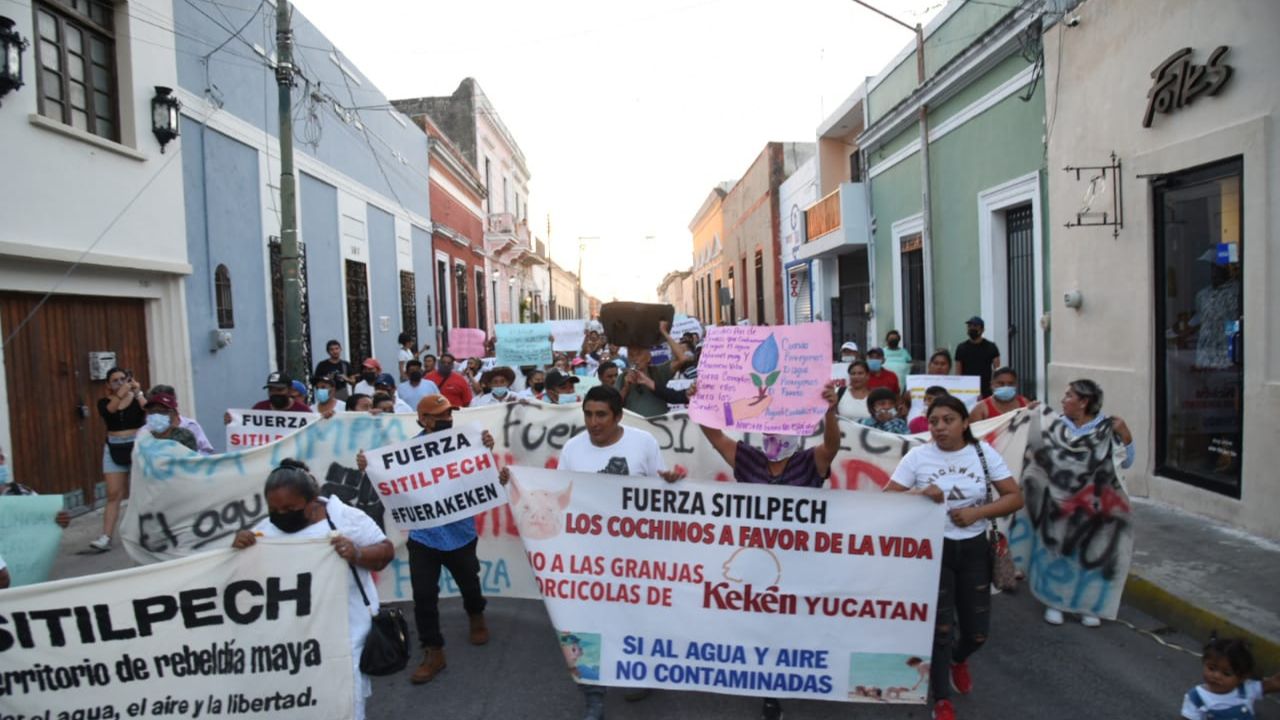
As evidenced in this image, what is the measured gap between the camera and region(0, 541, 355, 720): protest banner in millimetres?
3498

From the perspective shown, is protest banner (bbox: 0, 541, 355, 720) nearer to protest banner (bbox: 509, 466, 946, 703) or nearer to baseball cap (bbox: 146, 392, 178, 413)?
protest banner (bbox: 509, 466, 946, 703)

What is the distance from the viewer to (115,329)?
9820mm

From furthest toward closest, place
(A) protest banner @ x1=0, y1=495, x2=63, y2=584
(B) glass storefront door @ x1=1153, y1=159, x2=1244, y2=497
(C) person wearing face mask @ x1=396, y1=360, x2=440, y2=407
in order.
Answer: (C) person wearing face mask @ x1=396, y1=360, x2=440, y2=407, (B) glass storefront door @ x1=1153, y1=159, x2=1244, y2=497, (A) protest banner @ x1=0, y1=495, x2=63, y2=584

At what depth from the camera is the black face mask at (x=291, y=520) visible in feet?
11.8

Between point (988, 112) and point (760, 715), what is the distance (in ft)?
34.3

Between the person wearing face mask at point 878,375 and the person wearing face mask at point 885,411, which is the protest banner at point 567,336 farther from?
the person wearing face mask at point 885,411

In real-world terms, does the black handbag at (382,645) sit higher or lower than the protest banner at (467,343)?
lower

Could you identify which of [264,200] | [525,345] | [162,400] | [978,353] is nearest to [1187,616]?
[978,353]

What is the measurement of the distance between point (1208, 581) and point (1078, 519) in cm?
112

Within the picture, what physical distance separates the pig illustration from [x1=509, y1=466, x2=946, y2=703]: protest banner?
0.40ft

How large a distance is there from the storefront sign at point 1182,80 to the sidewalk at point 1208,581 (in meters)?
3.56

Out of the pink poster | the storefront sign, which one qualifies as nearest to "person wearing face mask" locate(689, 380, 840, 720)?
the pink poster

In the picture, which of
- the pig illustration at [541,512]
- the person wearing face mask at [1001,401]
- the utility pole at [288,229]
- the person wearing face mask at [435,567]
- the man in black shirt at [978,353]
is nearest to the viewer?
the pig illustration at [541,512]

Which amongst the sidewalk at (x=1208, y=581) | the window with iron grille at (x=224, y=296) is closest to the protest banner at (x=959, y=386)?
the sidewalk at (x=1208, y=581)
